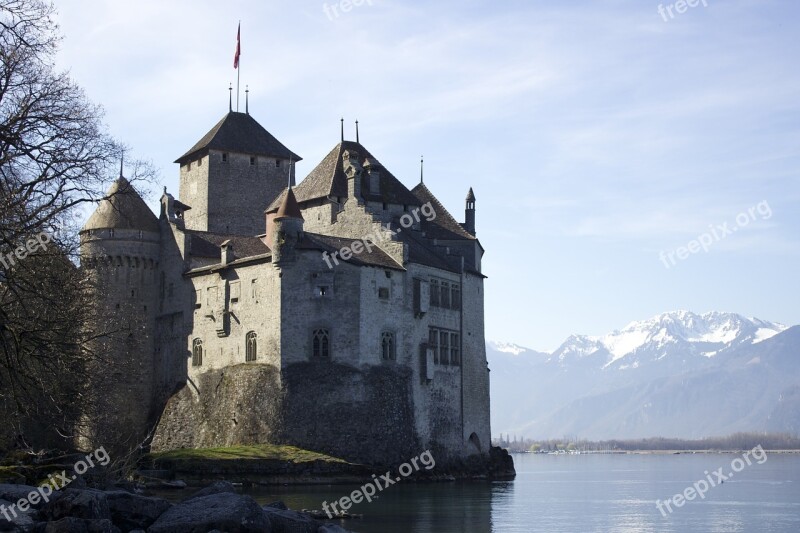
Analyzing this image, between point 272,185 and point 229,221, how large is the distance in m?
4.18

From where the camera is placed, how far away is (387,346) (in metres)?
74.6

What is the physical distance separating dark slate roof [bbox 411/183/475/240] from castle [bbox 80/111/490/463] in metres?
0.15

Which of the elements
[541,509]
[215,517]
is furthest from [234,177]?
[215,517]

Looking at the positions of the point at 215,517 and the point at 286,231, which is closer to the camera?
the point at 215,517

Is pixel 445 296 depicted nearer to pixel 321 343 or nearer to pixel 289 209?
pixel 321 343

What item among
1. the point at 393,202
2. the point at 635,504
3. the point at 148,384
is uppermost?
the point at 393,202

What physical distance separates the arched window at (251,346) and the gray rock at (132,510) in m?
40.0

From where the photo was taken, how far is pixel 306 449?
69.9 metres

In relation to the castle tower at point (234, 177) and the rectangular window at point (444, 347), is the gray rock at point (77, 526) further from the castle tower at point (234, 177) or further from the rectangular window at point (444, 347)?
the castle tower at point (234, 177)

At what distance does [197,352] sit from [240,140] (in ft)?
66.2

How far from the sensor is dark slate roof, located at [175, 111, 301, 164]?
301 ft

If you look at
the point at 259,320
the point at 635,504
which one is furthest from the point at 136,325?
the point at 635,504

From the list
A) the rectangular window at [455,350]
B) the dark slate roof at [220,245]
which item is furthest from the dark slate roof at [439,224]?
the dark slate roof at [220,245]

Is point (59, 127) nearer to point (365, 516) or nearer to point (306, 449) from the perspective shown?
point (365, 516)
